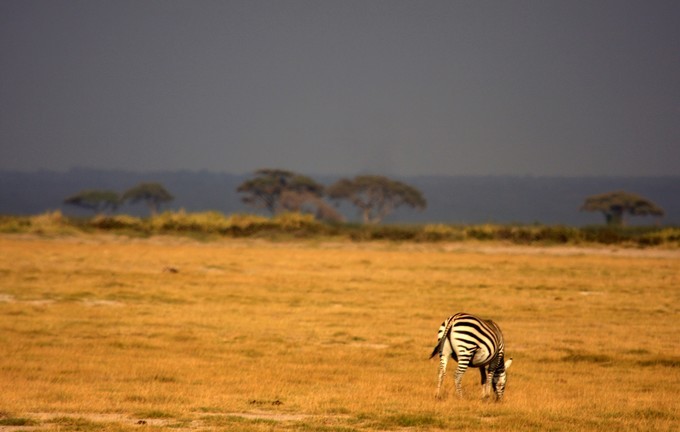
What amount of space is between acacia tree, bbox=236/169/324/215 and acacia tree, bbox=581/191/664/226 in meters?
19.9

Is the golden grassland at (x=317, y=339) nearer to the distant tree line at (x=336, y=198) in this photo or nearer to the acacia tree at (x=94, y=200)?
the distant tree line at (x=336, y=198)

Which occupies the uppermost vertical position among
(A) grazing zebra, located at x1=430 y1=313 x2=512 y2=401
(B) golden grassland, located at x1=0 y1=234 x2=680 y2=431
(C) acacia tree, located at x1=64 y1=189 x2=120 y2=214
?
(C) acacia tree, located at x1=64 y1=189 x2=120 y2=214

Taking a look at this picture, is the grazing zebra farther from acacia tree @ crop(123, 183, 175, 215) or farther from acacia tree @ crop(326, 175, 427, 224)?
acacia tree @ crop(123, 183, 175, 215)

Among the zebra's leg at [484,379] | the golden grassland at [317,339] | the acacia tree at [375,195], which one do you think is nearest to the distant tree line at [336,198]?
the acacia tree at [375,195]

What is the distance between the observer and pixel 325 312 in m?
24.7

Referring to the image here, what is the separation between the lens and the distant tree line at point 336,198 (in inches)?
3004

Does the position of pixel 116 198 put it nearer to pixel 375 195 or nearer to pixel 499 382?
pixel 375 195

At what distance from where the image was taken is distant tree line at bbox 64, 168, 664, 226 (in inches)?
3004

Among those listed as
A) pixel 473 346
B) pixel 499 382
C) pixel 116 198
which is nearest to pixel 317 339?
pixel 499 382

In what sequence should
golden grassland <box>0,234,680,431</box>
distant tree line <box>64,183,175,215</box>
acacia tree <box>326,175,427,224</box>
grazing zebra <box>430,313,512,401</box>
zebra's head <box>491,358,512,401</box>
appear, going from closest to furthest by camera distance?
1. golden grassland <box>0,234,680,431</box>
2. grazing zebra <box>430,313,512,401</box>
3. zebra's head <box>491,358,512,401</box>
4. acacia tree <box>326,175,427,224</box>
5. distant tree line <box>64,183,175,215</box>

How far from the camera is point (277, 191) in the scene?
252 feet

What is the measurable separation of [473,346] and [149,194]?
79392 mm

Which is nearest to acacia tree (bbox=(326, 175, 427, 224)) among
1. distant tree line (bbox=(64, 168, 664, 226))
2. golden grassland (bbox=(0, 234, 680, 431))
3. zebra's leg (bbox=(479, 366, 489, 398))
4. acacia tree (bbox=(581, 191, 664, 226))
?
distant tree line (bbox=(64, 168, 664, 226))

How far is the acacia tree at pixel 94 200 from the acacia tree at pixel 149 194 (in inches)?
99.5
